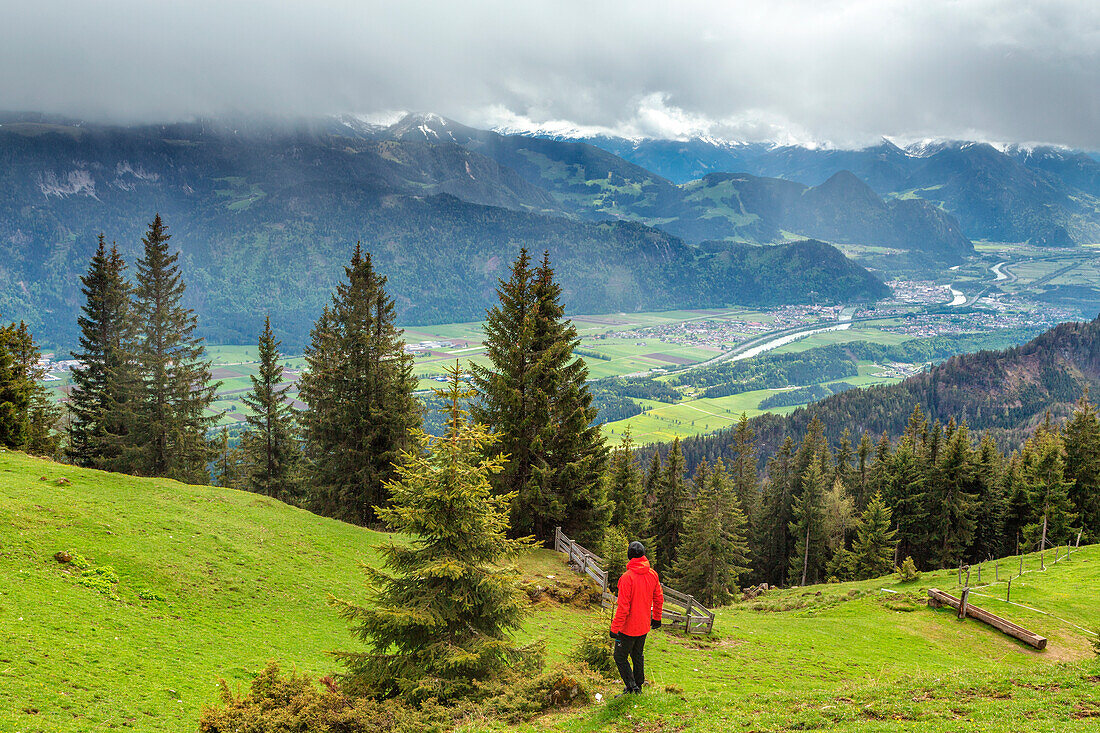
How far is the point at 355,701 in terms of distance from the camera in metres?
12.3

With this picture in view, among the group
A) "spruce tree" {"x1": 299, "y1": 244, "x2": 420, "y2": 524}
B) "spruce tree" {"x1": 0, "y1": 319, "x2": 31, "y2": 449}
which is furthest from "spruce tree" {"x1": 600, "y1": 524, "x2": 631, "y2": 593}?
"spruce tree" {"x1": 0, "y1": 319, "x2": 31, "y2": 449}

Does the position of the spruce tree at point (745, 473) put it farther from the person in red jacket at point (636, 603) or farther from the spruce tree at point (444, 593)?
the spruce tree at point (444, 593)

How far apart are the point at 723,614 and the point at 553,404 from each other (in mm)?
15326

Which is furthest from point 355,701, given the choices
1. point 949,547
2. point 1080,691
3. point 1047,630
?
point 949,547

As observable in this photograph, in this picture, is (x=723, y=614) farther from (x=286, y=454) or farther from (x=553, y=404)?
(x=286, y=454)

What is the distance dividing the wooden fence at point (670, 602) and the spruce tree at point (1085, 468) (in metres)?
46.7

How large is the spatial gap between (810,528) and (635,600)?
60.2 m

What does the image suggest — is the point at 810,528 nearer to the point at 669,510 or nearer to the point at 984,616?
the point at 669,510

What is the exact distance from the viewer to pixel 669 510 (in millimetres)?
64188

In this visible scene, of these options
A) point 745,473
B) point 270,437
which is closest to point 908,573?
point 745,473

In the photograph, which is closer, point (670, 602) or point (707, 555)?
point (670, 602)

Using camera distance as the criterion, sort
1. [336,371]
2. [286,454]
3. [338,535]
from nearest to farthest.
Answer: [338,535]
[336,371]
[286,454]

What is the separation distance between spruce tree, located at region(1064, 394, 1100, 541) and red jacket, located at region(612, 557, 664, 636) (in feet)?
192

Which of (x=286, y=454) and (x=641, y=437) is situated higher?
(x=286, y=454)
